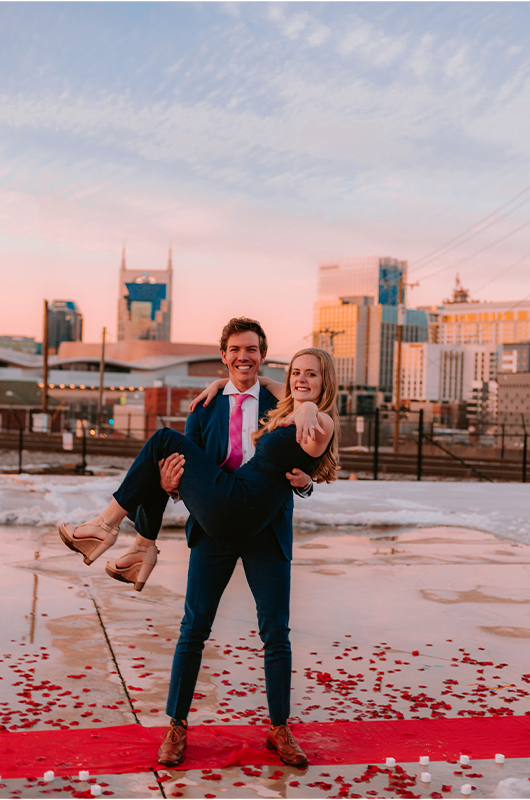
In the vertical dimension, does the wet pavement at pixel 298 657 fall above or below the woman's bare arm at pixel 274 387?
below

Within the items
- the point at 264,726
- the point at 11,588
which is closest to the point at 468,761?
the point at 264,726

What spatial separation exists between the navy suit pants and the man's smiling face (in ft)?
2.31

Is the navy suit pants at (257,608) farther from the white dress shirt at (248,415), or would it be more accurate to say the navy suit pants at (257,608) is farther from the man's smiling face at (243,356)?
the man's smiling face at (243,356)

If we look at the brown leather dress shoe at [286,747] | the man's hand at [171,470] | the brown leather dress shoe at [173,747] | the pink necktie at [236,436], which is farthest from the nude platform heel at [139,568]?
the brown leather dress shoe at [286,747]

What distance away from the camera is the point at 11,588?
20.2 feet

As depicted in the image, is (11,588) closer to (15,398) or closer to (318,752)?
(318,752)

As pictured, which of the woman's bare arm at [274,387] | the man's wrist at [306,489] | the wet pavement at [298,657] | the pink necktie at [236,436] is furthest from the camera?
the woman's bare arm at [274,387]

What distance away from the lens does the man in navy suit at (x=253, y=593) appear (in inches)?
123

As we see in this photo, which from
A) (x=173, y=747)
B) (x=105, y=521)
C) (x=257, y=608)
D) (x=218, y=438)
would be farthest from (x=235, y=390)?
(x=173, y=747)

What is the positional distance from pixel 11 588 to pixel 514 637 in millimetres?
4020

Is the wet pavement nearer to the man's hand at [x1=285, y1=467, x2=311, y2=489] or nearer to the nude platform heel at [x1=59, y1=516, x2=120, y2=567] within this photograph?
the nude platform heel at [x1=59, y1=516, x2=120, y2=567]

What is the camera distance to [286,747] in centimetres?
311

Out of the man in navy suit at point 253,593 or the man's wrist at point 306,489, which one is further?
the man's wrist at point 306,489

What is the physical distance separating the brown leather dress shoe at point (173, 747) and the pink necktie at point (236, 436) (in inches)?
44.8
